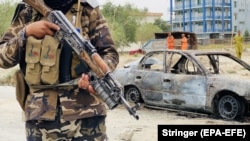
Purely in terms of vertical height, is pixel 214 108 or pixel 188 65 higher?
pixel 188 65

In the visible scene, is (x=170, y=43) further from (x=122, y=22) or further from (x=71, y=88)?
(x=122, y=22)

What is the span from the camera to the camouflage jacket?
2732 millimetres

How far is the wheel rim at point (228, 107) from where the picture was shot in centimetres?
815

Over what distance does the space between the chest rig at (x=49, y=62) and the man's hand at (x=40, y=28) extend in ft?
0.09

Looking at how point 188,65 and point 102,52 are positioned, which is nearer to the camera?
point 102,52

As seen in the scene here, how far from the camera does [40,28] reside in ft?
8.81

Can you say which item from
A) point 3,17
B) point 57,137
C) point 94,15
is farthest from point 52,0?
point 3,17

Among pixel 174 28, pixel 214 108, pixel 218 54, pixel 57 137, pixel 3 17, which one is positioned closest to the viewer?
pixel 57 137

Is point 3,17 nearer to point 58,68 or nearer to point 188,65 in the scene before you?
point 188,65

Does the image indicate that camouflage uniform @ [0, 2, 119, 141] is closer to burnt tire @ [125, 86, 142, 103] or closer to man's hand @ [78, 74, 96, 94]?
man's hand @ [78, 74, 96, 94]

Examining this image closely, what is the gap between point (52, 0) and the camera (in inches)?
112

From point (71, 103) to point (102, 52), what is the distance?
348mm

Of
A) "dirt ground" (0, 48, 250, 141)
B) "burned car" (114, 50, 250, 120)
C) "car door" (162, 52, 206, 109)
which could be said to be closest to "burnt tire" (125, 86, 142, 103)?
"burned car" (114, 50, 250, 120)

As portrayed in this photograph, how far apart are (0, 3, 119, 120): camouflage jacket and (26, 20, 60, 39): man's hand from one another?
68 millimetres
